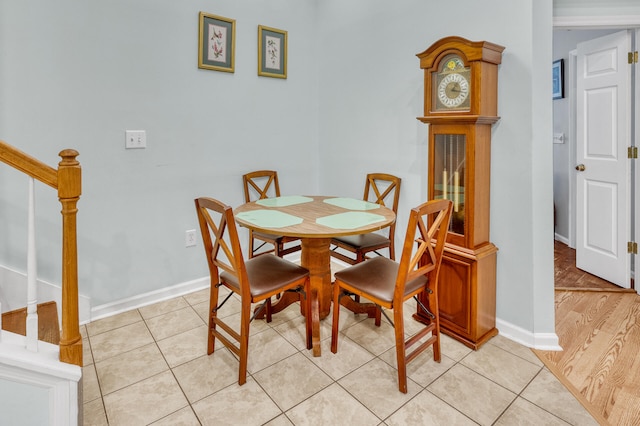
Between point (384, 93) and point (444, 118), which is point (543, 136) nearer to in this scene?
point (444, 118)

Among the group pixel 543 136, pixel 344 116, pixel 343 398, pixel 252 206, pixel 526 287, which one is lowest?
pixel 343 398

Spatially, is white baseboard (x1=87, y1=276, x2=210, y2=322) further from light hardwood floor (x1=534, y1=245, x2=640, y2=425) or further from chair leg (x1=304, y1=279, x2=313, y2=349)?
light hardwood floor (x1=534, y1=245, x2=640, y2=425)

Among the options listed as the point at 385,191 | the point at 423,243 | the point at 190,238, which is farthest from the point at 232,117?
the point at 423,243

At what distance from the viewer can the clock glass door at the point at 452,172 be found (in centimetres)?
224

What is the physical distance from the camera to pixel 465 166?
2.19 metres

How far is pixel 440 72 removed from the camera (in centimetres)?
226

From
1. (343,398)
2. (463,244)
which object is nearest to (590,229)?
(463,244)

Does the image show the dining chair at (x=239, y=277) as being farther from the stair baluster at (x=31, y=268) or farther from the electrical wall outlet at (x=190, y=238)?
the electrical wall outlet at (x=190, y=238)

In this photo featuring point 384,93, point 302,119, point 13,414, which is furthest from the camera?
point 302,119

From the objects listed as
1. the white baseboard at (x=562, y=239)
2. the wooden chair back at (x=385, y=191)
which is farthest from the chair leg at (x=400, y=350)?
the white baseboard at (x=562, y=239)

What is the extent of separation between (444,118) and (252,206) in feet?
4.39

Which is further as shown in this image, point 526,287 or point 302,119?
point 302,119

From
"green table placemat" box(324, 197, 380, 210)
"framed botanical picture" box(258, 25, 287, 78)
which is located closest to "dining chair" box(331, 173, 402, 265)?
"green table placemat" box(324, 197, 380, 210)

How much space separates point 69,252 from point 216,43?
2077mm
